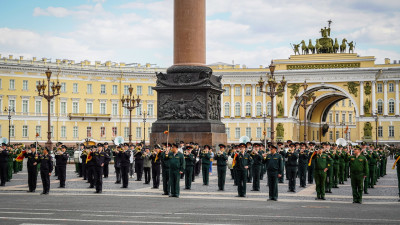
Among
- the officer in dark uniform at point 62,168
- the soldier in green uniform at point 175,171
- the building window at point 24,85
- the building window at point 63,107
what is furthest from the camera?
the building window at point 63,107

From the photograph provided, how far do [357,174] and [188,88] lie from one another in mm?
12955

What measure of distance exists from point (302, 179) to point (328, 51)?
66553mm

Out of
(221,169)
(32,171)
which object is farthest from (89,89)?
(221,169)

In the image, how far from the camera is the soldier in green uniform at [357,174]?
662 inches

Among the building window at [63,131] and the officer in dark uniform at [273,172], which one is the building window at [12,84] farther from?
the officer in dark uniform at [273,172]

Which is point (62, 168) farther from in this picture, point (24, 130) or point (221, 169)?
point (24, 130)

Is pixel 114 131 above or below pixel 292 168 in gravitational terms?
above

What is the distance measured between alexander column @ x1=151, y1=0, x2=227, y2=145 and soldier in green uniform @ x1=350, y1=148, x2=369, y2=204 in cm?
1122

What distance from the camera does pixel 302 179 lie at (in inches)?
895

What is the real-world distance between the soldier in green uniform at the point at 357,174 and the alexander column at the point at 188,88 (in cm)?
1122

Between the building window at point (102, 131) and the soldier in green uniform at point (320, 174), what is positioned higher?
the building window at point (102, 131)

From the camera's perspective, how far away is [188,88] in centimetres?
2873

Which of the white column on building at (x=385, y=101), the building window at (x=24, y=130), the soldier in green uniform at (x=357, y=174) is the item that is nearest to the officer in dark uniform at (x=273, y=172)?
the soldier in green uniform at (x=357, y=174)

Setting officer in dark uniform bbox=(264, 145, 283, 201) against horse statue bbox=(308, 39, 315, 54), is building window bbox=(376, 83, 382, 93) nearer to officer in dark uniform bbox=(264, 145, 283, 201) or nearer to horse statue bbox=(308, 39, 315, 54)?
horse statue bbox=(308, 39, 315, 54)
